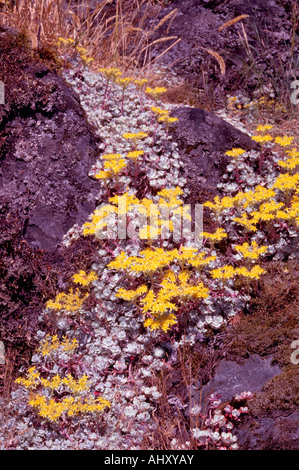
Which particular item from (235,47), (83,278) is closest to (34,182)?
(83,278)

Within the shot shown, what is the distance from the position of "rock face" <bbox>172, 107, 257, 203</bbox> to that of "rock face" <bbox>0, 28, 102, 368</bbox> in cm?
109

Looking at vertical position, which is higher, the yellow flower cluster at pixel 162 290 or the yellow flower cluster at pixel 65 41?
the yellow flower cluster at pixel 65 41

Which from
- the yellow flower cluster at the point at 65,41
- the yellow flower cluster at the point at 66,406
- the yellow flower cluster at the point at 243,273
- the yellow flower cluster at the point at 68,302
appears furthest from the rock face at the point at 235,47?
the yellow flower cluster at the point at 66,406

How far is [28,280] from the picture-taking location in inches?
157

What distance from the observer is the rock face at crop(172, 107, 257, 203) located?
15.8 ft

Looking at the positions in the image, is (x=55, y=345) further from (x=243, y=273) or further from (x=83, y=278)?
(x=243, y=273)

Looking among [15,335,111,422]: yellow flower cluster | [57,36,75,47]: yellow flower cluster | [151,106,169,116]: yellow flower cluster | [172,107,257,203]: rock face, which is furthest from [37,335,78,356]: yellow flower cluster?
[57,36,75,47]: yellow flower cluster

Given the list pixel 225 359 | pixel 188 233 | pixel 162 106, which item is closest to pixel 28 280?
pixel 188 233

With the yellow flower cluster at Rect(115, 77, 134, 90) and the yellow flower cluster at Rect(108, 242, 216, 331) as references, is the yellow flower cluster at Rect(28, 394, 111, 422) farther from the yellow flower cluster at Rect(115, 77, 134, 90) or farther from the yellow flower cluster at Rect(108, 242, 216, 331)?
the yellow flower cluster at Rect(115, 77, 134, 90)

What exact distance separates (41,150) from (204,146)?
6.14 feet

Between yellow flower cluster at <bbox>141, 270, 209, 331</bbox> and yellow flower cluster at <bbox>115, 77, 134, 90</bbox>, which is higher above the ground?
yellow flower cluster at <bbox>115, 77, 134, 90</bbox>

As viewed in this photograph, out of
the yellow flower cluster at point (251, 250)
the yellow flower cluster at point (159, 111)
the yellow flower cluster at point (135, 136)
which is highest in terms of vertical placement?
the yellow flower cluster at point (159, 111)

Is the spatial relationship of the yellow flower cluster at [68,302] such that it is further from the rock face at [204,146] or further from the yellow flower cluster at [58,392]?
the rock face at [204,146]

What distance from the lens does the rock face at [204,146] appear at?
190 inches
